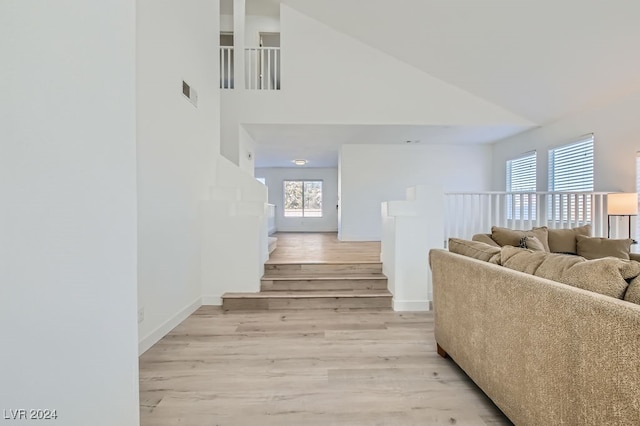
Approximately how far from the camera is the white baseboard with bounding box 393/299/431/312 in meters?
3.58

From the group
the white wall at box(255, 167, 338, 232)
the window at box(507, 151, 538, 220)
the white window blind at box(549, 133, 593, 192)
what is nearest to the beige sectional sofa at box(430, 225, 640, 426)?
the white window blind at box(549, 133, 593, 192)

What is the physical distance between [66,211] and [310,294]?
113 inches

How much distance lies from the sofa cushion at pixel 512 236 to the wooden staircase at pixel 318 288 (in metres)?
1.38

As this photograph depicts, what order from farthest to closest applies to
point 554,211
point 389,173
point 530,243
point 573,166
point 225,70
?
point 389,173
point 225,70
point 554,211
point 573,166
point 530,243

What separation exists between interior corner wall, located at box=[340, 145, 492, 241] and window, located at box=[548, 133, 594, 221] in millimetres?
2087

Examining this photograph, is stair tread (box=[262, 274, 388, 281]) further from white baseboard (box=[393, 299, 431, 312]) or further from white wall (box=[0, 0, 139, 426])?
white wall (box=[0, 0, 139, 426])

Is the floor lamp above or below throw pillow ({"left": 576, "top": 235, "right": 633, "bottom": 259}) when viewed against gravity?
above

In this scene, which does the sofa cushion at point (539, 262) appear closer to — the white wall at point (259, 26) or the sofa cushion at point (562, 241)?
the sofa cushion at point (562, 241)

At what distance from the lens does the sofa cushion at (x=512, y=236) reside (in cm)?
334

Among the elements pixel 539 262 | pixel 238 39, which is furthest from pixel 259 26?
pixel 539 262

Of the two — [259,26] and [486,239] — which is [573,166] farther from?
[259,26]

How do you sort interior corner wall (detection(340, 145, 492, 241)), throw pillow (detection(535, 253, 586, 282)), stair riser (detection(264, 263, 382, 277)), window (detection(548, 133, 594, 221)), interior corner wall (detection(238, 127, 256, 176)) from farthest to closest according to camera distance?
interior corner wall (detection(340, 145, 492, 241)) < interior corner wall (detection(238, 127, 256, 176)) < window (detection(548, 133, 594, 221)) < stair riser (detection(264, 263, 382, 277)) < throw pillow (detection(535, 253, 586, 282))

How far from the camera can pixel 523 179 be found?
6199 millimetres

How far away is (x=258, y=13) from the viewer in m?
6.66
